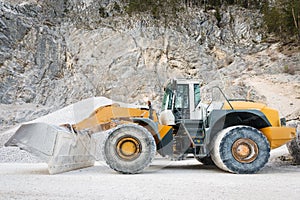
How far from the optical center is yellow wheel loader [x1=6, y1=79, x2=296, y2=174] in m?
5.94

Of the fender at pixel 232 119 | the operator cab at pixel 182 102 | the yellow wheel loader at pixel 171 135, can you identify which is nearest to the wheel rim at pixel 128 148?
the yellow wheel loader at pixel 171 135

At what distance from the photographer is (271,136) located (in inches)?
247

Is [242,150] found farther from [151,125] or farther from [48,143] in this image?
[48,143]

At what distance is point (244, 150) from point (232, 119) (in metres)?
0.79

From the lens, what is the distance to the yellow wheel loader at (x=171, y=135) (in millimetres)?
5938

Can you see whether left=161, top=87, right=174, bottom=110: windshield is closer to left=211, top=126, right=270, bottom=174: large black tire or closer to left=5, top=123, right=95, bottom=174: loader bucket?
left=211, top=126, right=270, bottom=174: large black tire

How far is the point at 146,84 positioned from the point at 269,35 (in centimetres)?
1250

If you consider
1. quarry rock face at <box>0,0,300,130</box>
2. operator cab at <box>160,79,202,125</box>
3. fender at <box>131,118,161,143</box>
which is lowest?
fender at <box>131,118,161,143</box>

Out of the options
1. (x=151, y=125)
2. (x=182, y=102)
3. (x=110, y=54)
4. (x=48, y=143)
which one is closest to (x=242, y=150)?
(x=182, y=102)

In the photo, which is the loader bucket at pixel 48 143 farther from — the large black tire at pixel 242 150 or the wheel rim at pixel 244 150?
the wheel rim at pixel 244 150

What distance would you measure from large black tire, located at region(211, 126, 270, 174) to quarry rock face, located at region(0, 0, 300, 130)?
48.5 ft

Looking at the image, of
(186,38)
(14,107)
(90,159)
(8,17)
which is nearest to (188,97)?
(90,159)

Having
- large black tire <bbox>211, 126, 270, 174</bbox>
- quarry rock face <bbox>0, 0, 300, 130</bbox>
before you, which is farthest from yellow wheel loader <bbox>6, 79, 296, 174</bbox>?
quarry rock face <bbox>0, 0, 300, 130</bbox>

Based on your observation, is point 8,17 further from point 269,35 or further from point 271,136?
point 271,136
